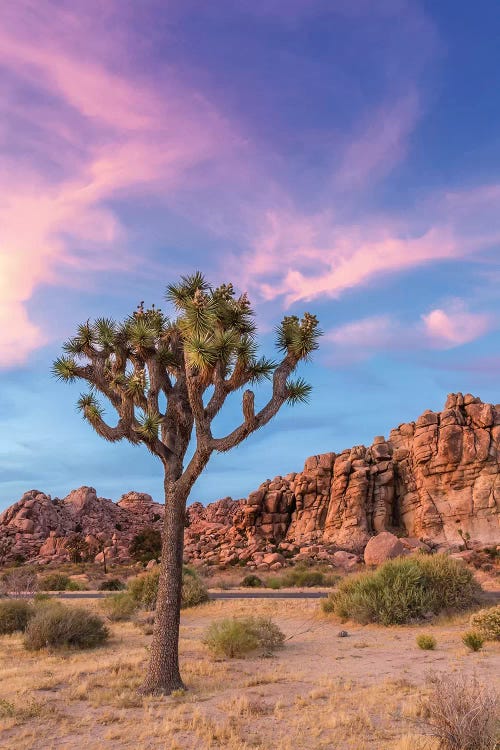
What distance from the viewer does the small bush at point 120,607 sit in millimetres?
23250

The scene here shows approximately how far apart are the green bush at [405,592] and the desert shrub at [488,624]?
10.6 feet

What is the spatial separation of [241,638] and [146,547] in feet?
176

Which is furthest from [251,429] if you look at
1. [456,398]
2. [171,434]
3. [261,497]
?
[261,497]

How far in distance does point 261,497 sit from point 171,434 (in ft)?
210

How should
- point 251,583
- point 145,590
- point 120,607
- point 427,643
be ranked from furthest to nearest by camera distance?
point 251,583 → point 145,590 → point 120,607 → point 427,643

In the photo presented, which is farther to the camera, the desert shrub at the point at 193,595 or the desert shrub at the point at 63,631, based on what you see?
the desert shrub at the point at 193,595

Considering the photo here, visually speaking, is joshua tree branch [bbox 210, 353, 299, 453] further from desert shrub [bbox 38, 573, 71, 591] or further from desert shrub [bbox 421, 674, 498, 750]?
desert shrub [bbox 38, 573, 71, 591]

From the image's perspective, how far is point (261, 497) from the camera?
245ft

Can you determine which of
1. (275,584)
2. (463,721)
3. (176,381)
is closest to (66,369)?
(176,381)

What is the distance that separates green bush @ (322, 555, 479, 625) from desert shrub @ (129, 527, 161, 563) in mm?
44914

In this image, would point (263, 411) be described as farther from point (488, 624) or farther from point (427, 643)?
point (488, 624)

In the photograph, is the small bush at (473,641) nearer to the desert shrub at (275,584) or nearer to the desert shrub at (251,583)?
the desert shrub at (275,584)

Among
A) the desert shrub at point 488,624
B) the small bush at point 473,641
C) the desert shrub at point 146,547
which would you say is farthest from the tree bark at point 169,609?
the desert shrub at point 146,547

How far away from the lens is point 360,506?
6481cm
